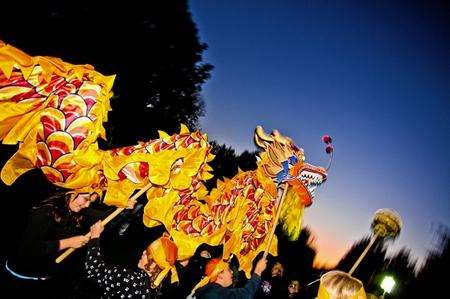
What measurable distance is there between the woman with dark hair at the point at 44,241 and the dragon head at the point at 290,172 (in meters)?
3.04

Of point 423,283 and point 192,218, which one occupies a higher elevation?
point 423,283

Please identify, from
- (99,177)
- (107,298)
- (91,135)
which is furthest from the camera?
(99,177)

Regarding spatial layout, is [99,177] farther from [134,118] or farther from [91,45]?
[134,118]

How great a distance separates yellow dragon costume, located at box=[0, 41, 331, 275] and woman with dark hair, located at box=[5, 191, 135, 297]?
22 cm

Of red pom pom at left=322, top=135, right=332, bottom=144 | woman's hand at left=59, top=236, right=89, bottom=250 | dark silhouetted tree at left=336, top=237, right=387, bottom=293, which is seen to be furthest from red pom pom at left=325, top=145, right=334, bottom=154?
dark silhouetted tree at left=336, top=237, right=387, bottom=293

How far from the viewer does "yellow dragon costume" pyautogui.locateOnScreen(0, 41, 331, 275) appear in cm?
342

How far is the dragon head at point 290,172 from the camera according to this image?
18.5 feet

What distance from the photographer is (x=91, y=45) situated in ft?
30.3

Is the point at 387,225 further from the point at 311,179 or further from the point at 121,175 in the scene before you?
the point at 121,175

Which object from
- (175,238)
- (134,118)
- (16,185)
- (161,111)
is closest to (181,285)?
(175,238)

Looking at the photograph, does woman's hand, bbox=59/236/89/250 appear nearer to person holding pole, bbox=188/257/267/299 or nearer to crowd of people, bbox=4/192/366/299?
crowd of people, bbox=4/192/366/299

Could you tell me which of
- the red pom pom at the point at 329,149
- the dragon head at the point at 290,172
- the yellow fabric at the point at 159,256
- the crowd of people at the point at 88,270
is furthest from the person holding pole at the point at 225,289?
the red pom pom at the point at 329,149

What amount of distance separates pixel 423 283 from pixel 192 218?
79.1 feet

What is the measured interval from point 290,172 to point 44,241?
3603 millimetres
